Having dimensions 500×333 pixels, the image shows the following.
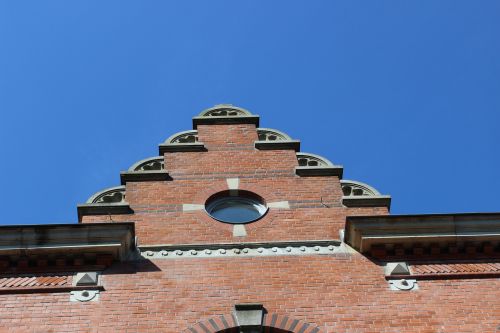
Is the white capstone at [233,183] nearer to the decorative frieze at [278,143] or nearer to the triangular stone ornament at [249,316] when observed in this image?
the decorative frieze at [278,143]

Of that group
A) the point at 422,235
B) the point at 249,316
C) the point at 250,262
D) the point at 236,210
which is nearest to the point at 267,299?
the point at 249,316

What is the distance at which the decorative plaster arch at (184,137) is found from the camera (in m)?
17.2

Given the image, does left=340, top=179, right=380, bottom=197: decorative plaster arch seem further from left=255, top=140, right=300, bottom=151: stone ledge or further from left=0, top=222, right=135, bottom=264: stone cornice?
left=0, top=222, right=135, bottom=264: stone cornice

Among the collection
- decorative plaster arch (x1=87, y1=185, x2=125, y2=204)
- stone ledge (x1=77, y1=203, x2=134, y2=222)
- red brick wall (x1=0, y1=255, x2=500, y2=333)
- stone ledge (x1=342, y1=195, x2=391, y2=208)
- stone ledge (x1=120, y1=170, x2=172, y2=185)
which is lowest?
red brick wall (x1=0, y1=255, x2=500, y2=333)

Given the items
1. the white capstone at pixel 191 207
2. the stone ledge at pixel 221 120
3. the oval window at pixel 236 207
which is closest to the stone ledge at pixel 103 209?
the white capstone at pixel 191 207

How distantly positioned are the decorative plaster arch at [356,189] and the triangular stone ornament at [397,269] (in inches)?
89.9

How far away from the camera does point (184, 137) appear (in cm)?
1739

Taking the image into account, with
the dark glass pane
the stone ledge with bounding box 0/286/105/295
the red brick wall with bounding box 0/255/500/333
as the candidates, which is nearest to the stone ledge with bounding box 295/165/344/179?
the dark glass pane

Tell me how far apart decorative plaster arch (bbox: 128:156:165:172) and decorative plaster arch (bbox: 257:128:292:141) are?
7.38ft

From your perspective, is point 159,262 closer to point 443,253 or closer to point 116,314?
point 116,314

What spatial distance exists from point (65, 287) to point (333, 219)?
185 inches

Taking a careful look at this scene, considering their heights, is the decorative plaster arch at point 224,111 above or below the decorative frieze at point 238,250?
above

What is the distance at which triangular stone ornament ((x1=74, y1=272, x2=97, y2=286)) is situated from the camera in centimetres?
1295

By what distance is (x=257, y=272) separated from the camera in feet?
43.4
